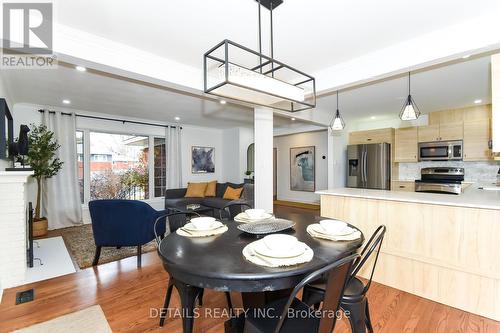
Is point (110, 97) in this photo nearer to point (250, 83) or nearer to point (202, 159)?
point (202, 159)

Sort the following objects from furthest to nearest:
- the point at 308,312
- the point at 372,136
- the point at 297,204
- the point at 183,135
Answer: the point at 297,204 < the point at 183,135 < the point at 372,136 < the point at 308,312

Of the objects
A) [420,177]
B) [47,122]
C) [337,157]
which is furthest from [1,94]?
[420,177]

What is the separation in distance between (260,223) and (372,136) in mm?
4840

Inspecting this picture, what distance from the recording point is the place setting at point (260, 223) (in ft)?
5.45

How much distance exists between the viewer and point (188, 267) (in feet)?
3.78

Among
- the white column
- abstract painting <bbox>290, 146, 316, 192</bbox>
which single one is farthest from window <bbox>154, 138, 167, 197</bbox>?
abstract painting <bbox>290, 146, 316, 192</bbox>

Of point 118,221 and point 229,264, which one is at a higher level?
point 229,264

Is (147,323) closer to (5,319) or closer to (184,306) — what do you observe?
(184,306)

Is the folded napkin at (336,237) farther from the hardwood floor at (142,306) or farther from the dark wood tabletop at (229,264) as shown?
the hardwood floor at (142,306)

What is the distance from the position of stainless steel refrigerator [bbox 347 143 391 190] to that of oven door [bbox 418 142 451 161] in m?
0.60

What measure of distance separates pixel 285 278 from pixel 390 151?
532 centimetres

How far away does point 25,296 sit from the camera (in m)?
2.31

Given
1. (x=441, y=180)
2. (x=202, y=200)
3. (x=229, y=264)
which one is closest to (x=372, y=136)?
(x=441, y=180)

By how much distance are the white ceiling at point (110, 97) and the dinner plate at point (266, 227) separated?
2.79m
